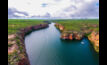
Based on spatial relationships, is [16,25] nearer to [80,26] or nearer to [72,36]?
[72,36]

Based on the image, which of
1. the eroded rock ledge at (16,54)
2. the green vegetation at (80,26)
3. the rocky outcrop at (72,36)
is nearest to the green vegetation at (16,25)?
the eroded rock ledge at (16,54)

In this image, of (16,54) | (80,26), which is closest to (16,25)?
(16,54)

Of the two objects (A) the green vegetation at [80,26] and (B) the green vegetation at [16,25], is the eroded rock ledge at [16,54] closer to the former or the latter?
(B) the green vegetation at [16,25]

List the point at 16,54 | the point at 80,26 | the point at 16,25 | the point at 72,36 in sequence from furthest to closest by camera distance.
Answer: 1. the point at 80,26
2. the point at 16,25
3. the point at 72,36
4. the point at 16,54

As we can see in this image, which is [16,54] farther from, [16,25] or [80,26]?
[80,26]

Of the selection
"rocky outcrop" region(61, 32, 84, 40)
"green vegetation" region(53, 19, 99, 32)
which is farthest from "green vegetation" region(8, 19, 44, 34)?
"green vegetation" region(53, 19, 99, 32)

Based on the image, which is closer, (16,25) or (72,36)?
(72,36)

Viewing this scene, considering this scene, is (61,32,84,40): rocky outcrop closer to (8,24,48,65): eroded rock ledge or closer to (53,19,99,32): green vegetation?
(53,19,99,32): green vegetation

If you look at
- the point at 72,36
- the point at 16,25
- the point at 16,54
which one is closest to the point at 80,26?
the point at 72,36

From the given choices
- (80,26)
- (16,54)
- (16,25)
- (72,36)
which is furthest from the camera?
(80,26)

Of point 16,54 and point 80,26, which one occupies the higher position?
point 80,26

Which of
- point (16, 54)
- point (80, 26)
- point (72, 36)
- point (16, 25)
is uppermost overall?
point (16, 25)
